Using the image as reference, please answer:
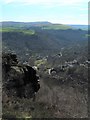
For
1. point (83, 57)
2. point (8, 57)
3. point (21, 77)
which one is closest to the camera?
point (21, 77)

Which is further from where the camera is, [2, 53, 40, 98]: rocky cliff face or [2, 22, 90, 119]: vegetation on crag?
[2, 53, 40, 98]: rocky cliff face

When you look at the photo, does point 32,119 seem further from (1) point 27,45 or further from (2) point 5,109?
(1) point 27,45

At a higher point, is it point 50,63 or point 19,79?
point 19,79

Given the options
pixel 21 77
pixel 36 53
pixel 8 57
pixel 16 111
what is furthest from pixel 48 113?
pixel 36 53

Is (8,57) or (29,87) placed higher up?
(8,57)

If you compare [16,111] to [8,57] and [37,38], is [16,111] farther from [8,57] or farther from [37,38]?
[37,38]

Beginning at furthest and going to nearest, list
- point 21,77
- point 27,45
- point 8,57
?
point 27,45 < point 8,57 < point 21,77

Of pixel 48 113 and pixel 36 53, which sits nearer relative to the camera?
pixel 48 113

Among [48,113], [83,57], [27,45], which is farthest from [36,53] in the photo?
[48,113]

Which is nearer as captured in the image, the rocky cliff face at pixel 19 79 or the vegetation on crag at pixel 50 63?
the vegetation on crag at pixel 50 63

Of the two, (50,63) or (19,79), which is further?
(50,63)
